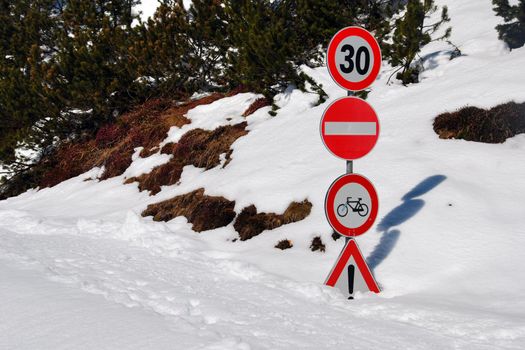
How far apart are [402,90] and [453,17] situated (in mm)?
6414

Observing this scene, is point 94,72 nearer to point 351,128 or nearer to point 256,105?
point 256,105

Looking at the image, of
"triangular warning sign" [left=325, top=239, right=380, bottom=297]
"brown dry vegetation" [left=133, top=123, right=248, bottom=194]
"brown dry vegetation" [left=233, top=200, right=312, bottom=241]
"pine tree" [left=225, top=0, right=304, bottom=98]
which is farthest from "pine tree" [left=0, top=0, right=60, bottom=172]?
"triangular warning sign" [left=325, top=239, right=380, bottom=297]

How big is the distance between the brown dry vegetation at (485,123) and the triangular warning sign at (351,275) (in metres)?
3.83

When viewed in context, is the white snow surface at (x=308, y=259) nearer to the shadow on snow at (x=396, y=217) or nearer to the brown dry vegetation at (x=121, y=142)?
the shadow on snow at (x=396, y=217)

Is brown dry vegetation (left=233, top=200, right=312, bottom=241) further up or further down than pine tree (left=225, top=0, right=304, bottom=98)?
further down

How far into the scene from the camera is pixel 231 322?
346 cm

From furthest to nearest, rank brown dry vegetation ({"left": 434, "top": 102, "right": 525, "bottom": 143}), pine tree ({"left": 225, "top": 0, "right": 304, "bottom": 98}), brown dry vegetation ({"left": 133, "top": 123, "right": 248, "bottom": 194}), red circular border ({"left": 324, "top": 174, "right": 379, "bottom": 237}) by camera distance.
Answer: pine tree ({"left": 225, "top": 0, "right": 304, "bottom": 98}) → brown dry vegetation ({"left": 133, "top": 123, "right": 248, "bottom": 194}) → brown dry vegetation ({"left": 434, "top": 102, "right": 525, "bottom": 143}) → red circular border ({"left": 324, "top": 174, "right": 379, "bottom": 237})

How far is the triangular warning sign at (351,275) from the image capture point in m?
4.37

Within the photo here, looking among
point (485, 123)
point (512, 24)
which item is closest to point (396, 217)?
point (485, 123)

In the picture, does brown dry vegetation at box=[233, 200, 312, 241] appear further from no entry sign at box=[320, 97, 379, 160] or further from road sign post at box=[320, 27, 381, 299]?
no entry sign at box=[320, 97, 379, 160]

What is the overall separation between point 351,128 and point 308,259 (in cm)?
198

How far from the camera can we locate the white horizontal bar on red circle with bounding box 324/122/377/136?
14.2 feet

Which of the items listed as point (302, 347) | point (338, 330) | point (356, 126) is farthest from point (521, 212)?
point (302, 347)

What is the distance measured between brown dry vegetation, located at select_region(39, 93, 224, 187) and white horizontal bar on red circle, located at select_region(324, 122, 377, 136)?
35.6 feet
